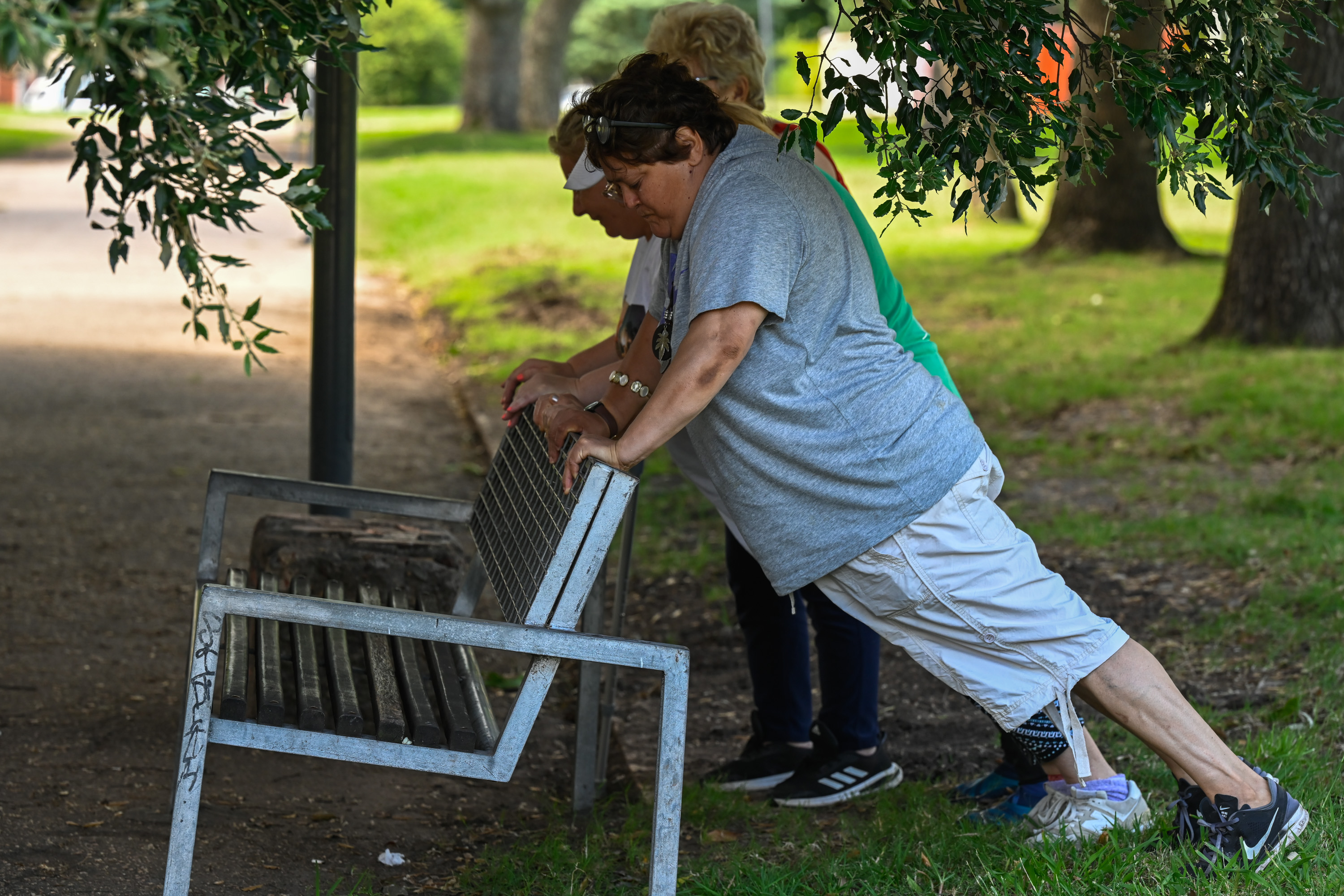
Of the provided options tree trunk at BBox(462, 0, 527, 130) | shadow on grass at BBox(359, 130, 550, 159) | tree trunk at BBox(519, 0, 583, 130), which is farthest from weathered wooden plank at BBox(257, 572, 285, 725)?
tree trunk at BBox(462, 0, 527, 130)

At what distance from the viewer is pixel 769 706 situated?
381 cm

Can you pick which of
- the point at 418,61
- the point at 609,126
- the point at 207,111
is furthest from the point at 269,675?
the point at 418,61

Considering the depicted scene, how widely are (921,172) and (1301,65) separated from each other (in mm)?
6566

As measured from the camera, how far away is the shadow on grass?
29.1 m

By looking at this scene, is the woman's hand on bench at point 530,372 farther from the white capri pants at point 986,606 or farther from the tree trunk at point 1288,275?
the tree trunk at point 1288,275

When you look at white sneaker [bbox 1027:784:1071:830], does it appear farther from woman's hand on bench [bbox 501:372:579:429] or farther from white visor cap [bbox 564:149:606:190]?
white visor cap [bbox 564:149:606:190]

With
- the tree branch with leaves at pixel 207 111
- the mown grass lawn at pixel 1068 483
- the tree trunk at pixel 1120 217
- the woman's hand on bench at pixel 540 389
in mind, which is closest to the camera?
the tree branch with leaves at pixel 207 111

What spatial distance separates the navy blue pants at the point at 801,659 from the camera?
3604 mm

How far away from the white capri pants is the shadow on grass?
82.2 feet

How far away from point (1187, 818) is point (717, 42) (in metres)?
1.96

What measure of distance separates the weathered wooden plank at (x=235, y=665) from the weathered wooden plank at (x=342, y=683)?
17cm

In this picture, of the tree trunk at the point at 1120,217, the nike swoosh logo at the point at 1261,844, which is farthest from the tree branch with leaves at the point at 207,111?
the tree trunk at the point at 1120,217

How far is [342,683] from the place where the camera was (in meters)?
3.03

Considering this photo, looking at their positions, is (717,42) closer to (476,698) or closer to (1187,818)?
(476,698)
